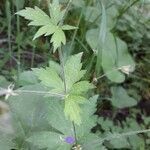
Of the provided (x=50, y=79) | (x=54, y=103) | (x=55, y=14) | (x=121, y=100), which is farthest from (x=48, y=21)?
(x=121, y=100)

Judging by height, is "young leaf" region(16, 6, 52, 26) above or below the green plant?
above

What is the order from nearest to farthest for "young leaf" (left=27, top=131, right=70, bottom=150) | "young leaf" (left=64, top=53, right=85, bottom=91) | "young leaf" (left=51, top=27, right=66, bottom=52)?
"young leaf" (left=51, top=27, right=66, bottom=52)
"young leaf" (left=64, top=53, right=85, bottom=91)
"young leaf" (left=27, top=131, right=70, bottom=150)

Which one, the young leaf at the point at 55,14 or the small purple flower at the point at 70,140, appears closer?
the young leaf at the point at 55,14

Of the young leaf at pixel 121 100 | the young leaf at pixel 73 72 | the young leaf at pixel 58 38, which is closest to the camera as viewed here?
the young leaf at pixel 58 38

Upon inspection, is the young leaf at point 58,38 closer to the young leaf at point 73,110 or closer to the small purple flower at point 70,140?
the young leaf at point 73,110

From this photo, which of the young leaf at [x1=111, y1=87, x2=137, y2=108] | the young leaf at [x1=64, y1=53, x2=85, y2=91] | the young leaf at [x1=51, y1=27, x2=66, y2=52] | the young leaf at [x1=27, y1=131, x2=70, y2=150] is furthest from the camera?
the young leaf at [x1=111, y1=87, x2=137, y2=108]

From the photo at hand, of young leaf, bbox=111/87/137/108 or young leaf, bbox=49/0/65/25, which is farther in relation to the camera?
Answer: young leaf, bbox=111/87/137/108

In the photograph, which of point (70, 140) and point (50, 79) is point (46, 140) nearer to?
point (70, 140)

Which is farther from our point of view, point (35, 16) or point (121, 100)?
point (121, 100)

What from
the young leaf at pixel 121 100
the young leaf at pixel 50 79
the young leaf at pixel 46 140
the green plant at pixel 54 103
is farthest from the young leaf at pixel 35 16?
the young leaf at pixel 121 100

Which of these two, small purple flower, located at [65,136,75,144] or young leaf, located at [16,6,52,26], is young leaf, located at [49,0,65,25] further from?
small purple flower, located at [65,136,75,144]

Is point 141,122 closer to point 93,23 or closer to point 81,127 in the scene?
point 93,23

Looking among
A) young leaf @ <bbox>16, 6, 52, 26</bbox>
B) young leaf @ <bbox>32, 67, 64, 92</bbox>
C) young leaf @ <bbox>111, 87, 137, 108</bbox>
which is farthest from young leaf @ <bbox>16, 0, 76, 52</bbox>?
young leaf @ <bbox>111, 87, 137, 108</bbox>
